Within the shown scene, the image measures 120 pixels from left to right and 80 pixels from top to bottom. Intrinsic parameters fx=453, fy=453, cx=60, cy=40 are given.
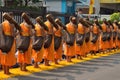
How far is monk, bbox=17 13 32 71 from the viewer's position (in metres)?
12.6

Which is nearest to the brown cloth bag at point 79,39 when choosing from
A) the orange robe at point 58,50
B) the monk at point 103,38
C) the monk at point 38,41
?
the orange robe at point 58,50

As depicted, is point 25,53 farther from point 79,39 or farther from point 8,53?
point 79,39

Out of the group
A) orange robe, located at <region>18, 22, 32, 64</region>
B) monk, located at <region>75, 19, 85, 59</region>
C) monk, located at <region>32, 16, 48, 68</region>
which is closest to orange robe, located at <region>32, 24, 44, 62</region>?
monk, located at <region>32, 16, 48, 68</region>

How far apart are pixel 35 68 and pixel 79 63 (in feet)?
8.41

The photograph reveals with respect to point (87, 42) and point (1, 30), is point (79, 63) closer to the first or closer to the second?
point (87, 42)

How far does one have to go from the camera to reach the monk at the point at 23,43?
1264 cm

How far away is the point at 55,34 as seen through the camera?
1462 cm

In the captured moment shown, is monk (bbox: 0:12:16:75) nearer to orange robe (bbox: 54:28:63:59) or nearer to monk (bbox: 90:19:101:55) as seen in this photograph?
orange robe (bbox: 54:28:63:59)

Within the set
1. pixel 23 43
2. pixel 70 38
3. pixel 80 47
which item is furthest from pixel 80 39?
pixel 23 43

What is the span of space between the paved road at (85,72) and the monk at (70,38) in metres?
0.63

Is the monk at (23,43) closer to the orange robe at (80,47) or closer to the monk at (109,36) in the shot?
the orange robe at (80,47)

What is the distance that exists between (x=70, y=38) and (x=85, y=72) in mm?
2486

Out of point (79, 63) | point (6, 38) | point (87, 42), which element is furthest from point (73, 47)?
point (6, 38)

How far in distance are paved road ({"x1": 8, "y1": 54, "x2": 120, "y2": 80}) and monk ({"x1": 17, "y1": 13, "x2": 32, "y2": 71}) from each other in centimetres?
58
